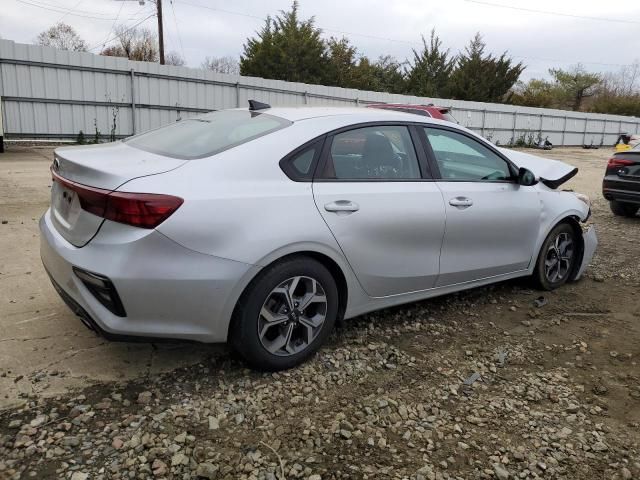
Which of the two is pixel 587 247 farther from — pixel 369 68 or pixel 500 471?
pixel 369 68

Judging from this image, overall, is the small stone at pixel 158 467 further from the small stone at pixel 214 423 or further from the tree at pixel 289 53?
the tree at pixel 289 53

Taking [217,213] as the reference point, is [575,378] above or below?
below

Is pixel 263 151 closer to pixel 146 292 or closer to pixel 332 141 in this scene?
pixel 332 141

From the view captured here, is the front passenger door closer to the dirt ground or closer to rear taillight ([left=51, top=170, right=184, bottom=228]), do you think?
the dirt ground

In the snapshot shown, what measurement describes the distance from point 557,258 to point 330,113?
8.81 ft

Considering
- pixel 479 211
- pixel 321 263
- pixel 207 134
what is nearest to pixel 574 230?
pixel 479 211

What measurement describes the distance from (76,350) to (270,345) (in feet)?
3.97

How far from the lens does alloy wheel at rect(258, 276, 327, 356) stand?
117 inches

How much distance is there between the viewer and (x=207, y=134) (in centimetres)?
336

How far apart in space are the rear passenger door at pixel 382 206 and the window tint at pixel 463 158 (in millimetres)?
196

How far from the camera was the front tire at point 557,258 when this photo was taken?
4.68 meters

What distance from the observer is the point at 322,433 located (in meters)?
2.61

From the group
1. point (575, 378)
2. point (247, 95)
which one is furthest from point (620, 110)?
point (575, 378)

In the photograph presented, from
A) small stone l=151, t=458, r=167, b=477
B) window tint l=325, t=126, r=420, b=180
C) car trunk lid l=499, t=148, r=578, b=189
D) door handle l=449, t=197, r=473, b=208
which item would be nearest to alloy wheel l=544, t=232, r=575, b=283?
car trunk lid l=499, t=148, r=578, b=189
